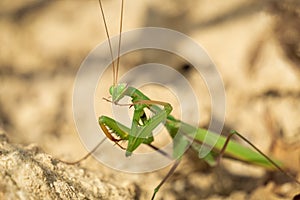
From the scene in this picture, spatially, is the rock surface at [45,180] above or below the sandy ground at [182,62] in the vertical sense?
below

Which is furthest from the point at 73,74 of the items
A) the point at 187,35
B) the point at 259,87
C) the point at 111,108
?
the point at 259,87

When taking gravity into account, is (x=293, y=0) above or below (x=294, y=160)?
above

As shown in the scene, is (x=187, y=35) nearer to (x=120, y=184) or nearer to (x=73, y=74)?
(x=73, y=74)

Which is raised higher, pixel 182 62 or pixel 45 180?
pixel 182 62

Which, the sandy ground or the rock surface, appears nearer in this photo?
the rock surface

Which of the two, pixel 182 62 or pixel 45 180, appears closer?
pixel 45 180

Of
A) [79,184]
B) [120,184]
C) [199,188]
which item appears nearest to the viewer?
[79,184]

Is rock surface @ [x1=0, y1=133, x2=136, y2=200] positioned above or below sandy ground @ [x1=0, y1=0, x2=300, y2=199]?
below

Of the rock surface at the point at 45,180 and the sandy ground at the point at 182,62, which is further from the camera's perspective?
the sandy ground at the point at 182,62
